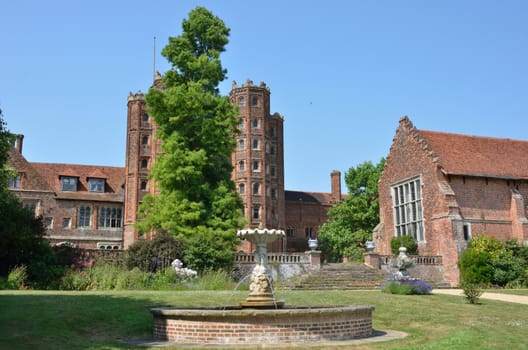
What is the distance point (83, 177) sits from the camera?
57.5m

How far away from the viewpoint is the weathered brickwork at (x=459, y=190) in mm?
32750

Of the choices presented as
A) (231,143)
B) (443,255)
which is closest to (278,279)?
(231,143)

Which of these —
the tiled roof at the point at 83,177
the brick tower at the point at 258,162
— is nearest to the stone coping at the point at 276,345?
the tiled roof at the point at 83,177

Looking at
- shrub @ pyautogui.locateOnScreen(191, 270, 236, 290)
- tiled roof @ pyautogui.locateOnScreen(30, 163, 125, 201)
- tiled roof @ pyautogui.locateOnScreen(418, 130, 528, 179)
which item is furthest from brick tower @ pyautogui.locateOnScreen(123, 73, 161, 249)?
shrub @ pyautogui.locateOnScreen(191, 270, 236, 290)

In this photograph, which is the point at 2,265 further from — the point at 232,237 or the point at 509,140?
the point at 509,140

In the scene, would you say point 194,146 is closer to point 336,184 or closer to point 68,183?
point 68,183

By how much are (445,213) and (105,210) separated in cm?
3552

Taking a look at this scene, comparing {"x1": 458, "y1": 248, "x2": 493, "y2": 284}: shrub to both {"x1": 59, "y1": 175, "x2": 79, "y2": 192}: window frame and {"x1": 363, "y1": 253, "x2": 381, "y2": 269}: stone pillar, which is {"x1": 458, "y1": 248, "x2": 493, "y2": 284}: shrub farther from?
{"x1": 59, "y1": 175, "x2": 79, "y2": 192}: window frame

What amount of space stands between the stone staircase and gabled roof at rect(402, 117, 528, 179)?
27.5 ft

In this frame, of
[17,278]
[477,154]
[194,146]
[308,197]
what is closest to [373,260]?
[477,154]

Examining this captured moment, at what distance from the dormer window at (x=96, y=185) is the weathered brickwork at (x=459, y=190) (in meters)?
33.1

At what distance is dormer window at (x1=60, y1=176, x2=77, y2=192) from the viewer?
56.0 m

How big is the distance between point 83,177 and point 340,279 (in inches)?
1460

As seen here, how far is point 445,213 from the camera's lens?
32.8m
